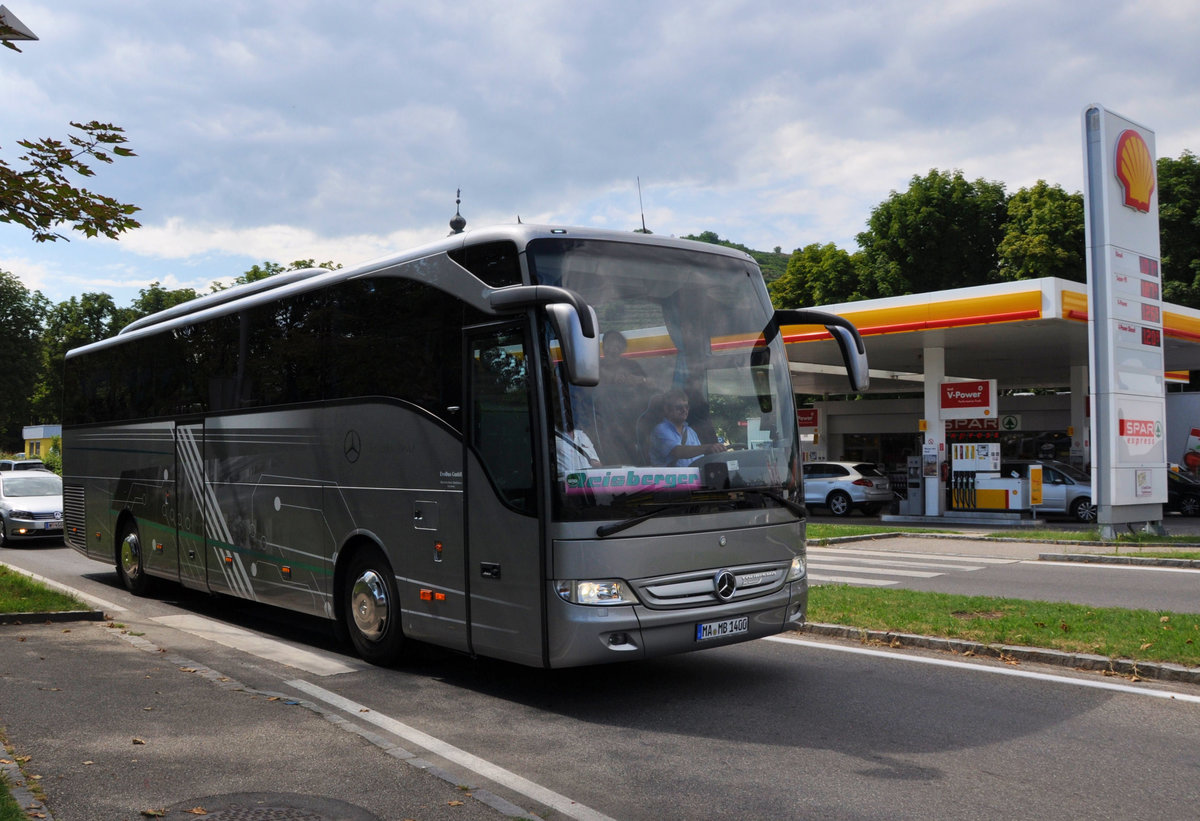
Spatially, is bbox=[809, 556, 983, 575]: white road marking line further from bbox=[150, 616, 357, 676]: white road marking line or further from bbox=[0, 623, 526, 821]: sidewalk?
bbox=[0, 623, 526, 821]: sidewalk

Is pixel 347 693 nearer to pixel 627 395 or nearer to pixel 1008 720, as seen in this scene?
pixel 627 395

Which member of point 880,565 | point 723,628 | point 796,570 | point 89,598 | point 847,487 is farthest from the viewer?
point 847,487

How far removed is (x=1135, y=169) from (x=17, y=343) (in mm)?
62342

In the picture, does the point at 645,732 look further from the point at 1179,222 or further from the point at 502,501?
the point at 1179,222

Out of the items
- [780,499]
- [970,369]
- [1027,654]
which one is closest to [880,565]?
[1027,654]

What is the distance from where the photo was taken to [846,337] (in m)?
7.98

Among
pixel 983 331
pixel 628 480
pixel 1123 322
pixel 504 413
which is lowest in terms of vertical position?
pixel 628 480

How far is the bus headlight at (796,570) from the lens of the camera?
7652mm

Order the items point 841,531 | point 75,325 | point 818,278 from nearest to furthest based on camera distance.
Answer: point 841,531
point 818,278
point 75,325

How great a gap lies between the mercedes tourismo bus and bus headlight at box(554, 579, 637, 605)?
1cm

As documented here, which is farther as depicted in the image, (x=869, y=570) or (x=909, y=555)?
(x=909, y=555)

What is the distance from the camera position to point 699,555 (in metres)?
7.00

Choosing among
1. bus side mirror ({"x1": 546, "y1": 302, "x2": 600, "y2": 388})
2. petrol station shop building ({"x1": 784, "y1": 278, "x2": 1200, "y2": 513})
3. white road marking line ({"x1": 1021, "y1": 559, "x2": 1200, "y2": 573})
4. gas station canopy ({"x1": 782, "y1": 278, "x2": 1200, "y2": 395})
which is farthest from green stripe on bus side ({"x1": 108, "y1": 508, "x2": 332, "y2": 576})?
petrol station shop building ({"x1": 784, "y1": 278, "x2": 1200, "y2": 513})

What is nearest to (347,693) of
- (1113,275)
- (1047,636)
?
(1047,636)
